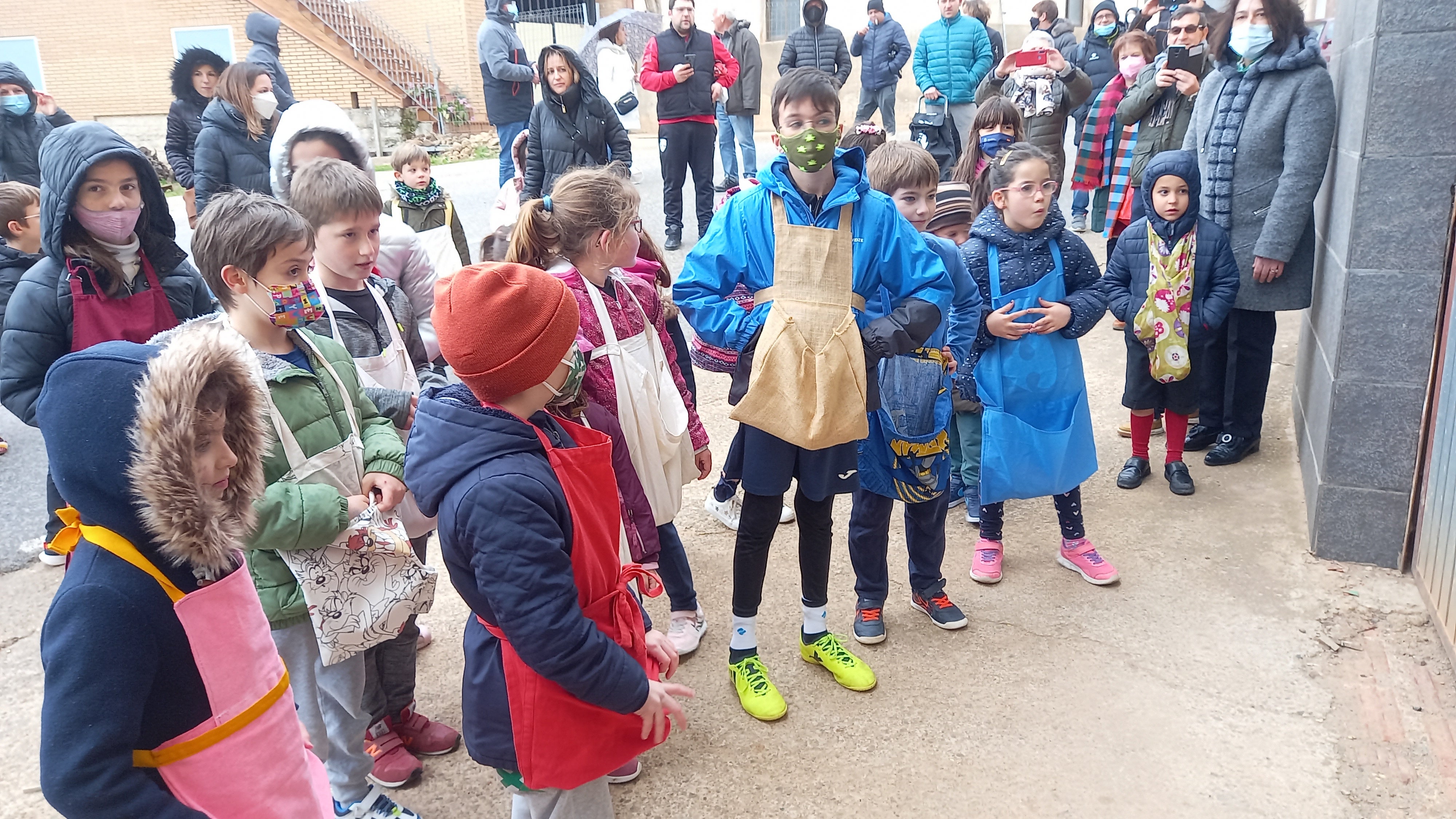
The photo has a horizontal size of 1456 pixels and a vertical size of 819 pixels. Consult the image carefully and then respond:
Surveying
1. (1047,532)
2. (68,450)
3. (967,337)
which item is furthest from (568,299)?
(1047,532)

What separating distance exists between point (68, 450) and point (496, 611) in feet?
2.38

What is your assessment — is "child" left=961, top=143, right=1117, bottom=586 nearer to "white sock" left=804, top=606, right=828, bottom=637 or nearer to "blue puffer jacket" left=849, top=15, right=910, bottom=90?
"white sock" left=804, top=606, right=828, bottom=637

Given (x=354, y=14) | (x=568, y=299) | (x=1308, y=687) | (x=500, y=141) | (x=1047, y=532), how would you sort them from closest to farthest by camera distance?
(x=568, y=299) < (x=1308, y=687) < (x=1047, y=532) < (x=500, y=141) < (x=354, y=14)

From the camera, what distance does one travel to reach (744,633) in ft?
10.2

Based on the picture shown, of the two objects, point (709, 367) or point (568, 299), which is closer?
point (568, 299)

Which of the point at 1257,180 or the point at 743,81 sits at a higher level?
the point at 743,81

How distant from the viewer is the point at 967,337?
342 cm

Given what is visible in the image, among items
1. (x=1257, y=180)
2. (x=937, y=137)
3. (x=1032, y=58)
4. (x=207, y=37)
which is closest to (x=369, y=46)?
(x=207, y=37)

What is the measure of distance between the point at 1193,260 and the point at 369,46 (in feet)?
77.8

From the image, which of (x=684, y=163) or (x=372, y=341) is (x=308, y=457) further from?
(x=684, y=163)

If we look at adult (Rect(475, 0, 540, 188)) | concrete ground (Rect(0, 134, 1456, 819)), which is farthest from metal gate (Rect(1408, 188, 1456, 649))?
adult (Rect(475, 0, 540, 188))

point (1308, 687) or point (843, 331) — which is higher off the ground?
point (843, 331)

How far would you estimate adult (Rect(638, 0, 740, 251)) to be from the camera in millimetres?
8492

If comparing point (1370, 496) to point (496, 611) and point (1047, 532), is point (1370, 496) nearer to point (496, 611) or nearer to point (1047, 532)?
point (1047, 532)
